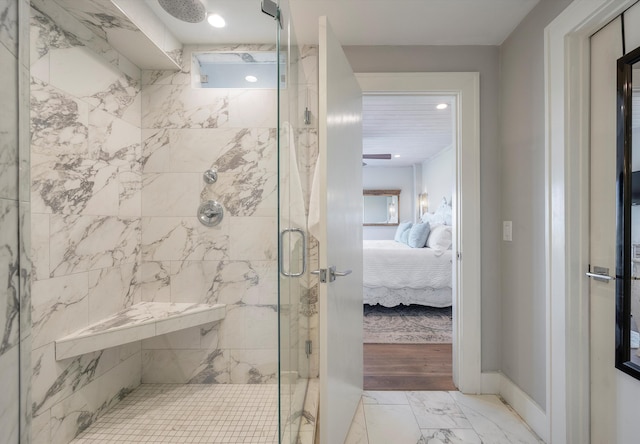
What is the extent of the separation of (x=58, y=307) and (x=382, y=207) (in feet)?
19.1

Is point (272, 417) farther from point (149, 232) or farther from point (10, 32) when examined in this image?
point (10, 32)

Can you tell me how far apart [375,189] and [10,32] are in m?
6.16

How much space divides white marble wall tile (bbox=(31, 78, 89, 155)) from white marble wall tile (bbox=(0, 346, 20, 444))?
1144 millimetres

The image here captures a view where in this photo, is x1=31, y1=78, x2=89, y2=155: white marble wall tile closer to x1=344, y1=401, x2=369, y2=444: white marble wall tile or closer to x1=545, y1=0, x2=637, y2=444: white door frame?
x1=344, y1=401, x2=369, y2=444: white marble wall tile

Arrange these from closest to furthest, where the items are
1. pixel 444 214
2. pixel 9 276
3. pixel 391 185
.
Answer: pixel 9 276 → pixel 444 214 → pixel 391 185

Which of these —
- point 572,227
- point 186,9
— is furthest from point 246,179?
point 572,227

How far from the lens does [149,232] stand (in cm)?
188

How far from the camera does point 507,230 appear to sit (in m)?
1.76

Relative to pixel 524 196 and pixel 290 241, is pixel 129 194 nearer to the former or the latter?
pixel 290 241

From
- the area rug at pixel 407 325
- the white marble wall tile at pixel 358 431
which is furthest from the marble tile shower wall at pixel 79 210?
the area rug at pixel 407 325

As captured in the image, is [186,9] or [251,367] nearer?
[186,9]

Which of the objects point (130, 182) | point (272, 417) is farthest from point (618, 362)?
point (130, 182)

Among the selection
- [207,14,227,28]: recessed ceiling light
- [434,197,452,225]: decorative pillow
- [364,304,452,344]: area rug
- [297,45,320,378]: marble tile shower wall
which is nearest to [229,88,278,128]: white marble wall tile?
[297,45,320,378]: marble tile shower wall

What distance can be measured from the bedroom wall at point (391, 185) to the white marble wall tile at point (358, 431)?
16.3ft
